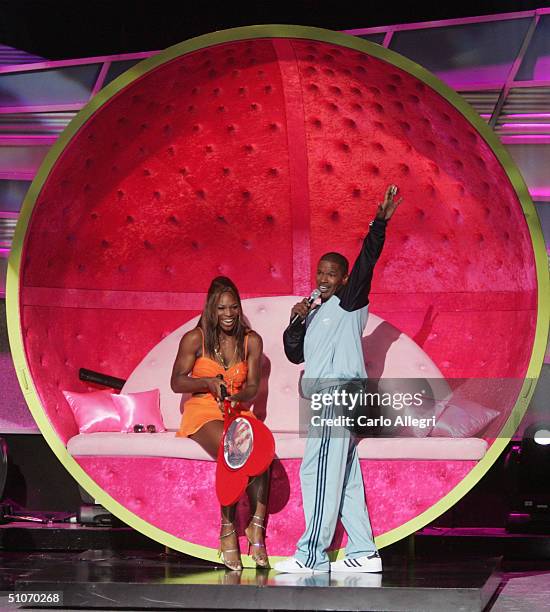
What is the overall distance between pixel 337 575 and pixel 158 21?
270 centimetres

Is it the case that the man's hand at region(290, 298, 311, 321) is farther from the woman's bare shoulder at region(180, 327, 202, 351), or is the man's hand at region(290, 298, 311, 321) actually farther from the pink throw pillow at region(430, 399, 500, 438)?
the pink throw pillow at region(430, 399, 500, 438)

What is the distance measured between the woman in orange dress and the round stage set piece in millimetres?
157

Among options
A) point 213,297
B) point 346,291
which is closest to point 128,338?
point 213,297

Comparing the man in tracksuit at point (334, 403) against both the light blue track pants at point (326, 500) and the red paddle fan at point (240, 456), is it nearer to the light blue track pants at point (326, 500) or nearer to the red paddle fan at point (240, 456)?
the light blue track pants at point (326, 500)

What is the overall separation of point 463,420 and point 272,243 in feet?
4.67

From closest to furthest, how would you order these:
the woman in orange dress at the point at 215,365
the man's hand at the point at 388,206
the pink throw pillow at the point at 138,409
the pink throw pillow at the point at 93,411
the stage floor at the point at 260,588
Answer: the stage floor at the point at 260,588 < the man's hand at the point at 388,206 < the woman in orange dress at the point at 215,365 < the pink throw pillow at the point at 93,411 < the pink throw pillow at the point at 138,409

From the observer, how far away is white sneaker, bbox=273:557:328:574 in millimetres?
5465

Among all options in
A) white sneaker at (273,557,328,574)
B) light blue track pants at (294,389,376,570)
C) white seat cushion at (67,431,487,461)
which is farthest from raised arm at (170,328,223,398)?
white sneaker at (273,557,328,574)

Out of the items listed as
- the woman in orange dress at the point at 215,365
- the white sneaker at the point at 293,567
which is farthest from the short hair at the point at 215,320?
the white sneaker at the point at 293,567

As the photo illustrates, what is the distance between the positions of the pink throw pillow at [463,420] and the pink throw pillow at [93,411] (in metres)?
1.56

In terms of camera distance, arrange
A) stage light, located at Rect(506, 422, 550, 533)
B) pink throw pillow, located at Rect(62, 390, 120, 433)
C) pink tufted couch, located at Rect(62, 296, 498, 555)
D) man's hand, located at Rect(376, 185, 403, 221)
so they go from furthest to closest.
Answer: stage light, located at Rect(506, 422, 550, 533) < pink throw pillow, located at Rect(62, 390, 120, 433) < pink tufted couch, located at Rect(62, 296, 498, 555) < man's hand, located at Rect(376, 185, 403, 221)

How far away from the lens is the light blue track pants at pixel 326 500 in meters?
5.47

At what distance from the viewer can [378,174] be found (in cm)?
638

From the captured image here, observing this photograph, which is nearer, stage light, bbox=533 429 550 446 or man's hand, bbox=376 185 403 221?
man's hand, bbox=376 185 403 221
